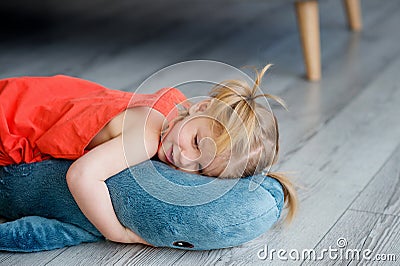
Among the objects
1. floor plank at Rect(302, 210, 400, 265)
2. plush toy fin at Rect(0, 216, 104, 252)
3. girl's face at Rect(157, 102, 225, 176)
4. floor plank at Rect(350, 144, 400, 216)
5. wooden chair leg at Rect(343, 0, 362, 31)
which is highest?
girl's face at Rect(157, 102, 225, 176)

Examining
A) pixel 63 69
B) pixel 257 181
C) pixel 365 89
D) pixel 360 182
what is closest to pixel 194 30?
pixel 63 69

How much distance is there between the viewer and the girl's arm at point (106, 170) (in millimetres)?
1167

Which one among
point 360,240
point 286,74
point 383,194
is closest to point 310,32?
point 286,74

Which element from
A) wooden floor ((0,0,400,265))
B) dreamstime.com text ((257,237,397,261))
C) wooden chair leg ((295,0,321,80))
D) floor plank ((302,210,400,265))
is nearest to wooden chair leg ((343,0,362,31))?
wooden floor ((0,0,400,265))

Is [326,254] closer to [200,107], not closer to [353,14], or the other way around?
[200,107]

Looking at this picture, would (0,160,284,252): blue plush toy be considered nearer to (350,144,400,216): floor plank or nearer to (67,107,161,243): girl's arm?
(67,107,161,243): girl's arm

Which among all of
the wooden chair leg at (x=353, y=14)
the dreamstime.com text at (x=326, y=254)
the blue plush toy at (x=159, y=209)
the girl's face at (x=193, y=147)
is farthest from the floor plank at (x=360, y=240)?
the wooden chair leg at (x=353, y=14)

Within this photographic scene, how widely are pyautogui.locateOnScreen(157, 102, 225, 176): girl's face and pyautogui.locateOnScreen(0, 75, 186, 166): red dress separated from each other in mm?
37

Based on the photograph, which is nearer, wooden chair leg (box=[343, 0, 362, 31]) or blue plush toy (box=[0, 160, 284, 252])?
blue plush toy (box=[0, 160, 284, 252])

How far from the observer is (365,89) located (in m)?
2.10

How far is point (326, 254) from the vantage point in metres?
1.20

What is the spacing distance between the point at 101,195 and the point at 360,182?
0.59 meters

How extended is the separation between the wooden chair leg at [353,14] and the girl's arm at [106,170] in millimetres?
1628

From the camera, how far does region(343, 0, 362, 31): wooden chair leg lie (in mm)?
2639
